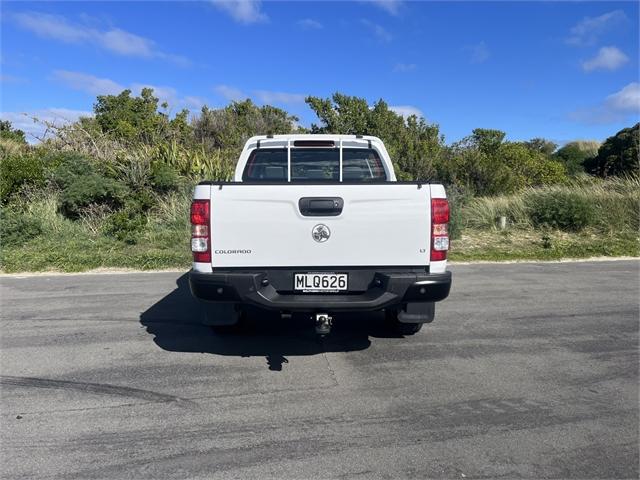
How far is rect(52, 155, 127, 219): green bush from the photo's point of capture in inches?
525

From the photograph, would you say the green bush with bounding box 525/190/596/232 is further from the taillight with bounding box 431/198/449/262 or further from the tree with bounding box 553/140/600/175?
the tree with bounding box 553/140/600/175

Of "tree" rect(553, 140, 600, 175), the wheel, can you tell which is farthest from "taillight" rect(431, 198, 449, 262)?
"tree" rect(553, 140, 600, 175)

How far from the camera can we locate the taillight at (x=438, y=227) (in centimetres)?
414

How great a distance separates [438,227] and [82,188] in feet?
38.1

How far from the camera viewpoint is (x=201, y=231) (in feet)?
13.5

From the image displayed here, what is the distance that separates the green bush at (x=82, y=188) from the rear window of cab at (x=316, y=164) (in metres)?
8.94

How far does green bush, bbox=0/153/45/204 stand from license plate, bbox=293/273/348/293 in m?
12.2

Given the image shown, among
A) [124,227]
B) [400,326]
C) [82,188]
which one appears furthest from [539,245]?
[82,188]

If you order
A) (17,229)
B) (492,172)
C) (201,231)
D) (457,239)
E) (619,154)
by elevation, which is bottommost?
(457,239)

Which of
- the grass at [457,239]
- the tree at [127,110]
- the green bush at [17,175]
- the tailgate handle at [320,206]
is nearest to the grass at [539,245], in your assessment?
the grass at [457,239]

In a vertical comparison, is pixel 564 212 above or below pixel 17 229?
above

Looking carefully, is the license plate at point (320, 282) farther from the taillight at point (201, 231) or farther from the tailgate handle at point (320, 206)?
the taillight at point (201, 231)

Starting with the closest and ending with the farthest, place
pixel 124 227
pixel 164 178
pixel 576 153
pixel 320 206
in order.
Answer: pixel 320 206 → pixel 124 227 → pixel 164 178 → pixel 576 153

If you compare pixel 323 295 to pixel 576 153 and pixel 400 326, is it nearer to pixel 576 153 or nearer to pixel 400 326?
pixel 400 326
